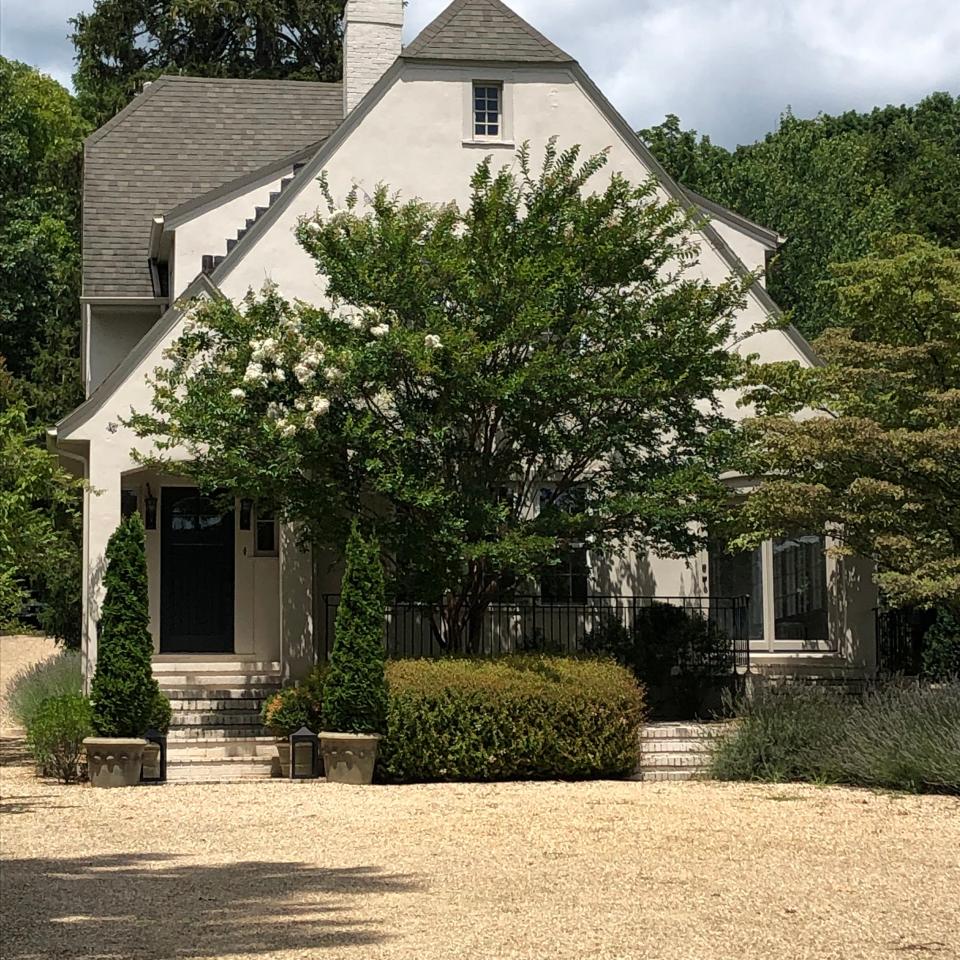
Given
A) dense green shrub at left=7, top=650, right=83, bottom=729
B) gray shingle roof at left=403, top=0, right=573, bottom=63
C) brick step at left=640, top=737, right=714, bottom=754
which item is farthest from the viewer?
dense green shrub at left=7, top=650, right=83, bottom=729

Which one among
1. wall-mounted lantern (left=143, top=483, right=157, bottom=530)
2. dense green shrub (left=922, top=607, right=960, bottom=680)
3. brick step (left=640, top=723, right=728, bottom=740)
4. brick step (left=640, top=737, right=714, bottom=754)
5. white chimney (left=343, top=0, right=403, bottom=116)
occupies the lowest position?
brick step (left=640, top=737, right=714, bottom=754)

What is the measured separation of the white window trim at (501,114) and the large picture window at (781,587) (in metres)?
6.48

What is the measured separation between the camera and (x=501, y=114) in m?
21.5

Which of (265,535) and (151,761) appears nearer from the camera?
(151,761)

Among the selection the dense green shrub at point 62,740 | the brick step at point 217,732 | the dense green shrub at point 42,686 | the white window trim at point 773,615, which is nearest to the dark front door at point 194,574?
the dense green shrub at point 42,686

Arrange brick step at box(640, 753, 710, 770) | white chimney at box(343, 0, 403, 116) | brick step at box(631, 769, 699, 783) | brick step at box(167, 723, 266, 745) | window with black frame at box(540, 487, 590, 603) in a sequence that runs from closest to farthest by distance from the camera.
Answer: brick step at box(631, 769, 699, 783) → brick step at box(640, 753, 710, 770) → brick step at box(167, 723, 266, 745) → window with black frame at box(540, 487, 590, 603) → white chimney at box(343, 0, 403, 116)

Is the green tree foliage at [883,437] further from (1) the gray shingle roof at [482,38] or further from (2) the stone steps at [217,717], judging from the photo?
(2) the stone steps at [217,717]

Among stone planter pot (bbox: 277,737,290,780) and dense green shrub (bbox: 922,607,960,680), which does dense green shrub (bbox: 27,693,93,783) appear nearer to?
stone planter pot (bbox: 277,737,290,780)

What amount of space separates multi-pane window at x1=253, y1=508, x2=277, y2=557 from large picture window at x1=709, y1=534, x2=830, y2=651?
6264 millimetres

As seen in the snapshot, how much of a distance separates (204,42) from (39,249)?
313 inches

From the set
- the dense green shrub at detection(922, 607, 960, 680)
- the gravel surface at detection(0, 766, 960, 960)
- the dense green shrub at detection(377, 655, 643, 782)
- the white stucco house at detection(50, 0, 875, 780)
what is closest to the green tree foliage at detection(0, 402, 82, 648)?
the white stucco house at detection(50, 0, 875, 780)

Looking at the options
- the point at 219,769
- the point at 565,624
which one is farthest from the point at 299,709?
the point at 565,624

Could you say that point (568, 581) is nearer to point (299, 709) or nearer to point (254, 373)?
point (299, 709)

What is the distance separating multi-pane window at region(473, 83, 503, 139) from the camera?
21.5 metres
